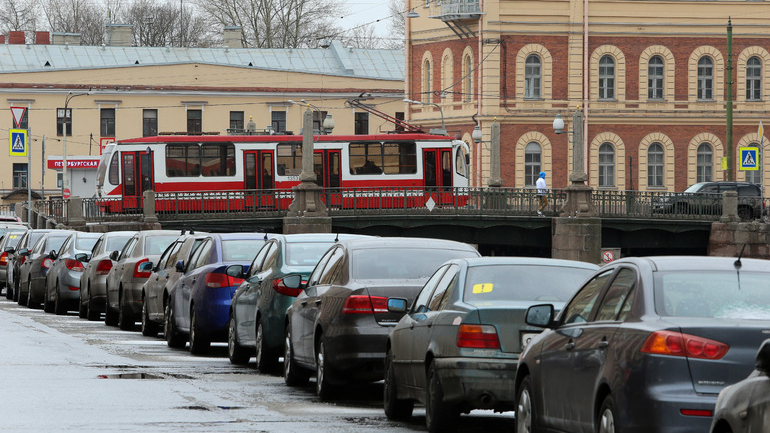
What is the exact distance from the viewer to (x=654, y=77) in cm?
6950

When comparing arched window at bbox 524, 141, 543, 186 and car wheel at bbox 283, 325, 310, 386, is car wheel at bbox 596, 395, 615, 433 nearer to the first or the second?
car wheel at bbox 283, 325, 310, 386

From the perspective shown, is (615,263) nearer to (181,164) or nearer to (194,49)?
(181,164)

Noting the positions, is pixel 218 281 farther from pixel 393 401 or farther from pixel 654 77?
pixel 654 77

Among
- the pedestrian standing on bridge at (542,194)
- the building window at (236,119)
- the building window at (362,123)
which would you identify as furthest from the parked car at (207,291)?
the building window at (362,123)

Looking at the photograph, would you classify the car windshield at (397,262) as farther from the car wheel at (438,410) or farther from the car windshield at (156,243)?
the car windshield at (156,243)

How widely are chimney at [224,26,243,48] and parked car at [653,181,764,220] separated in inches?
1928

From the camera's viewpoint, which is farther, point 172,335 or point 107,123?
point 107,123

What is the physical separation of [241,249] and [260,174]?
129ft

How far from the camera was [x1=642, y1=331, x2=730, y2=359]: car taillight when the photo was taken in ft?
24.6

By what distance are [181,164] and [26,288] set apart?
26.5 metres

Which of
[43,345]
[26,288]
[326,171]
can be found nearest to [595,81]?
[326,171]

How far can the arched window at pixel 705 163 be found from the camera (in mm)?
69938

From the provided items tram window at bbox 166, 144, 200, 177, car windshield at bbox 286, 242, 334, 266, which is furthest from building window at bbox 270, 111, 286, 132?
car windshield at bbox 286, 242, 334, 266

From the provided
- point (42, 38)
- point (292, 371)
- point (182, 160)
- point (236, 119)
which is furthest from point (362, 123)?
point (292, 371)
